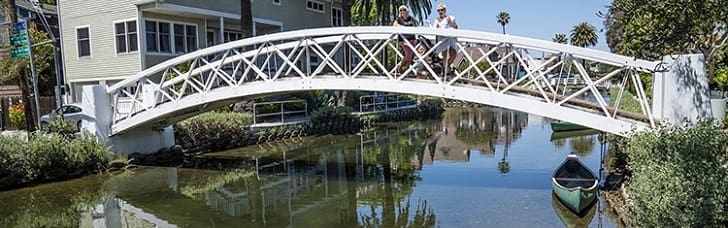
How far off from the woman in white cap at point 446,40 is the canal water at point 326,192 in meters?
3.10

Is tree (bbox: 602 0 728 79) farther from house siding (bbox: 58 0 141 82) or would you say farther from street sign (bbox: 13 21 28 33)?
house siding (bbox: 58 0 141 82)

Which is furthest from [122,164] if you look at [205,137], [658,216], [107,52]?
[658,216]

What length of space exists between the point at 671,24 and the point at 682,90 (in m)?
3.16

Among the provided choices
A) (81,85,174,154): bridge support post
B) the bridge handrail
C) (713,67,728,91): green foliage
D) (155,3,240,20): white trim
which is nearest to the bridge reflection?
(81,85,174,154): bridge support post

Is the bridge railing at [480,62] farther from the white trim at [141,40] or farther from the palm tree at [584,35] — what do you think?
the palm tree at [584,35]

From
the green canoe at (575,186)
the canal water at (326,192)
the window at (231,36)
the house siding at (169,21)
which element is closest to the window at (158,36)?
the house siding at (169,21)

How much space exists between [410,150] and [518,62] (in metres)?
10.2

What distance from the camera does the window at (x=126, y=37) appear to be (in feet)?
70.8

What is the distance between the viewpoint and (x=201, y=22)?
23.9m

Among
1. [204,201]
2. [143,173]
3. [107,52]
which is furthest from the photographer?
[107,52]

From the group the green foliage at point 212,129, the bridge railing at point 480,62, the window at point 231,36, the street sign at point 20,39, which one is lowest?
the green foliage at point 212,129

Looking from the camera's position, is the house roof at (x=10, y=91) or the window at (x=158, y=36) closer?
the window at (x=158, y=36)

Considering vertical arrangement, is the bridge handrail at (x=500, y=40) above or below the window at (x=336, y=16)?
below

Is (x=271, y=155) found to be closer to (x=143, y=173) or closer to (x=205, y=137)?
(x=205, y=137)
